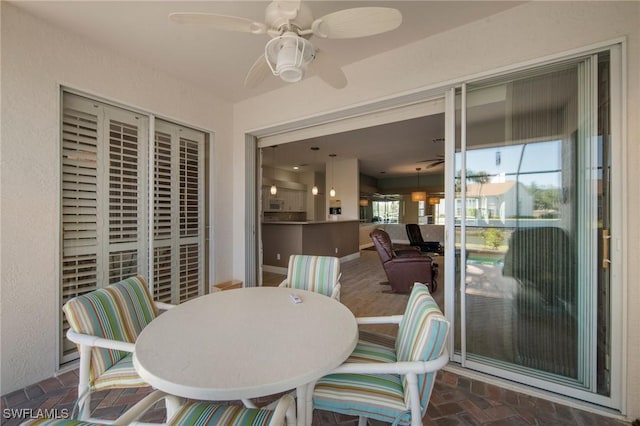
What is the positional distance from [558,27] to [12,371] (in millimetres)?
4538

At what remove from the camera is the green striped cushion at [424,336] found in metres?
1.07

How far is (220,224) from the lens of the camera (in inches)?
138

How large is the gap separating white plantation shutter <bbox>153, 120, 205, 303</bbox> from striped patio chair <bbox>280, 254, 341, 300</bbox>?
5.10 ft

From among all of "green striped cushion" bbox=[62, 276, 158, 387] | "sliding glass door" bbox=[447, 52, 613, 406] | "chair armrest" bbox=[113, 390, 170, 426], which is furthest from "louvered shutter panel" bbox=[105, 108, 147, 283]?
"sliding glass door" bbox=[447, 52, 613, 406]

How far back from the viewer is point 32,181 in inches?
80.1

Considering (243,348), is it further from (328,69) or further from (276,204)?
(276,204)

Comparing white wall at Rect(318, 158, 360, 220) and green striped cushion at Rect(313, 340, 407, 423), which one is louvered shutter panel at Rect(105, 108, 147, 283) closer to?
green striped cushion at Rect(313, 340, 407, 423)

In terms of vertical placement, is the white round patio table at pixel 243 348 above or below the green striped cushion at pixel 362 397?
above

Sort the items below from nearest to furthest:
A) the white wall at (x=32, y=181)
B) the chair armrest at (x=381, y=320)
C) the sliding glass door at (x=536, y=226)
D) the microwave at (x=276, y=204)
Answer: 1. the chair armrest at (x=381, y=320)
2. the sliding glass door at (x=536, y=226)
3. the white wall at (x=32, y=181)
4. the microwave at (x=276, y=204)

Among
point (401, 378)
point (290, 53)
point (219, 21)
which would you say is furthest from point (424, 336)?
point (219, 21)

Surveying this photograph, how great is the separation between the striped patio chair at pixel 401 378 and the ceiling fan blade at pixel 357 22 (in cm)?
136

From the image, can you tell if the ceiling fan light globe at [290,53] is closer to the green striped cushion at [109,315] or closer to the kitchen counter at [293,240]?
the green striped cushion at [109,315]

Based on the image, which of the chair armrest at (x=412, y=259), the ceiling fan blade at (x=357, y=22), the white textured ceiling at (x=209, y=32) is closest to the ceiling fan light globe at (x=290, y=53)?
the ceiling fan blade at (x=357, y=22)

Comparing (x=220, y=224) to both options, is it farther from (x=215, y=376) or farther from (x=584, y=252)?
(x=584, y=252)
